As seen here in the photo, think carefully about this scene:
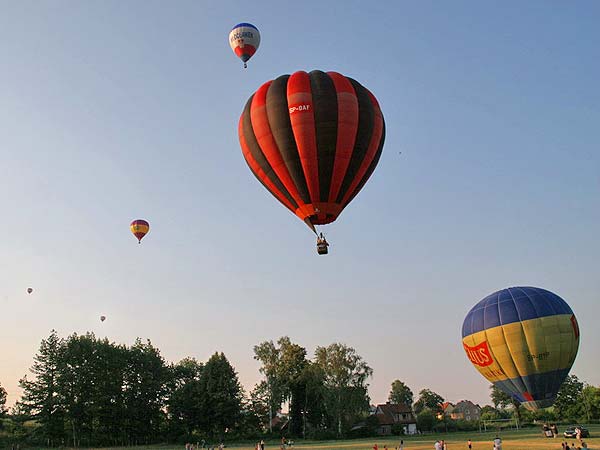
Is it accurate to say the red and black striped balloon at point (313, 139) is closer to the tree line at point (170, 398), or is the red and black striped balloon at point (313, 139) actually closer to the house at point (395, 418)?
the tree line at point (170, 398)

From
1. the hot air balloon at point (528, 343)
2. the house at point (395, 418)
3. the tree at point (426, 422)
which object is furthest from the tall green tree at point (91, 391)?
the tree at point (426, 422)

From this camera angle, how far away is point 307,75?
24922 millimetres

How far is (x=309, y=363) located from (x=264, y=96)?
52.4m

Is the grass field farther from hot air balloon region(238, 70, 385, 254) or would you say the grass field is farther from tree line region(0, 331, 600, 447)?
hot air balloon region(238, 70, 385, 254)

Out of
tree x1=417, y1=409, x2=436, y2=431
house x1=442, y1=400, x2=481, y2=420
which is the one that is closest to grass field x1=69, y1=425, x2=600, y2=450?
tree x1=417, y1=409, x2=436, y2=431

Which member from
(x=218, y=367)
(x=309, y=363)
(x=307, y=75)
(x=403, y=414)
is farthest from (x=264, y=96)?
(x=403, y=414)

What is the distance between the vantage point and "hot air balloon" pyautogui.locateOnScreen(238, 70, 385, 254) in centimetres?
2370

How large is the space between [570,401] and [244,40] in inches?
3468

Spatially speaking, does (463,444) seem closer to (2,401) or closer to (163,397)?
(163,397)

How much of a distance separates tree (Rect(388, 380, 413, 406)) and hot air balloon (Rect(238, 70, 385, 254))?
122577mm

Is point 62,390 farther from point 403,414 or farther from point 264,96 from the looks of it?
point 403,414

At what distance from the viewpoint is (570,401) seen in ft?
299

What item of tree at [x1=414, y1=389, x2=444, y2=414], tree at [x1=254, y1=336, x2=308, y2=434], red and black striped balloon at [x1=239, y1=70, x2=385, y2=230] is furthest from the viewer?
tree at [x1=414, y1=389, x2=444, y2=414]

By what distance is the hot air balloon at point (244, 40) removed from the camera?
3020cm
